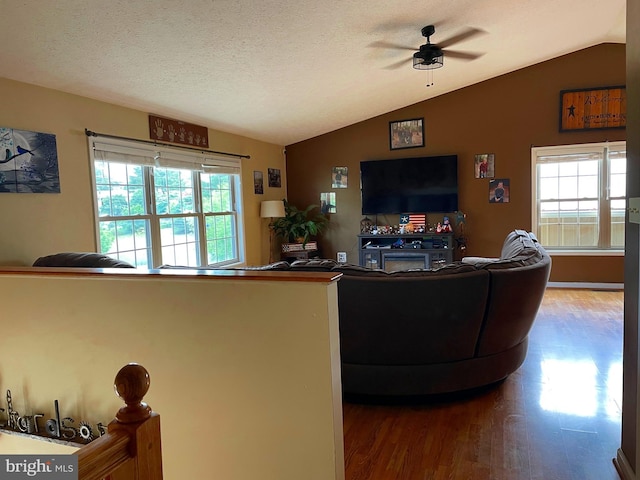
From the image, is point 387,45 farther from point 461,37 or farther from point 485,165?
point 485,165

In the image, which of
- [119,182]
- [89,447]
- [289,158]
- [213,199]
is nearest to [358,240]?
[289,158]

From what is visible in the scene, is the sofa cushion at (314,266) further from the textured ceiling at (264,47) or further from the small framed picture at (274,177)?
the small framed picture at (274,177)

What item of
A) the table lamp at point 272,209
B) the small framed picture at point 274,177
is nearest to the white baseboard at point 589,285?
the table lamp at point 272,209

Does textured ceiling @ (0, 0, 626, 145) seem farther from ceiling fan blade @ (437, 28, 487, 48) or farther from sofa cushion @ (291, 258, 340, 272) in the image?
sofa cushion @ (291, 258, 340, 272)

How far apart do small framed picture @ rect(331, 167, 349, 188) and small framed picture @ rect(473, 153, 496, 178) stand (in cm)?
193

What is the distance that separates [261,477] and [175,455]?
0.45m

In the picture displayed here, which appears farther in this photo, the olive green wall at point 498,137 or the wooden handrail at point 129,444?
the olive green wall at point 498,137

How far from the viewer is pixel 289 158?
285 inches

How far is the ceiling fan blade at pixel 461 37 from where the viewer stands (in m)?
4.36

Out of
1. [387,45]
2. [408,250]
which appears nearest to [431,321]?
[387,45]

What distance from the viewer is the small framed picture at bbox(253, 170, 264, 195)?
20.7 ft

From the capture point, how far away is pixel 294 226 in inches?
262

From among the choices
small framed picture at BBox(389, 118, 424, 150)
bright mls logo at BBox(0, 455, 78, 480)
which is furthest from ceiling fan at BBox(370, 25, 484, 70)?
bright mls logo at BBox(0, 455, 78, 480)

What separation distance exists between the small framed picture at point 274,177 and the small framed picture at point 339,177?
0.86m
